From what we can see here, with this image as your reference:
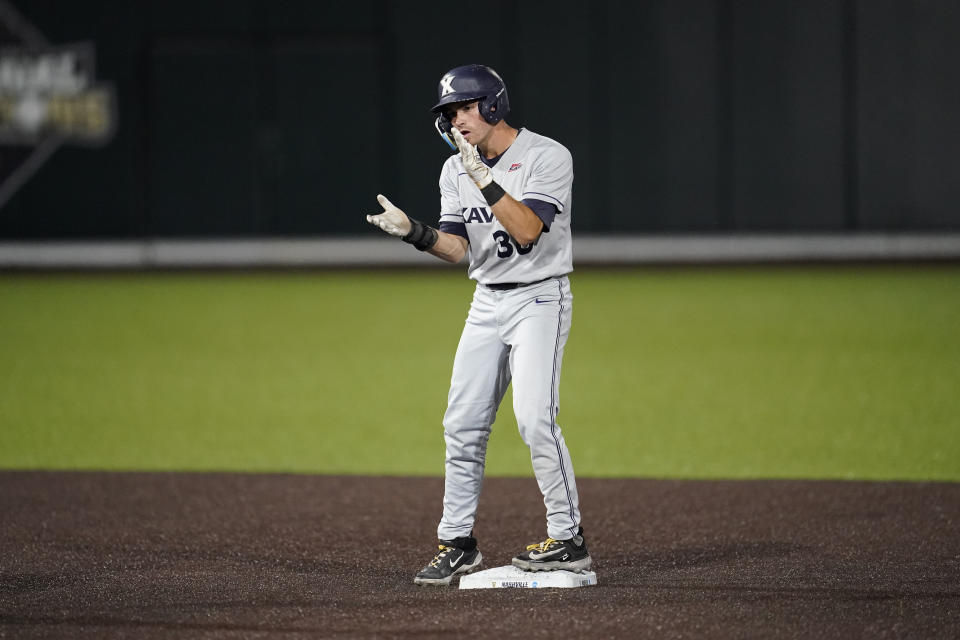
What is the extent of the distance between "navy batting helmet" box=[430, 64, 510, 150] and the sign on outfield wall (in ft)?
84.7

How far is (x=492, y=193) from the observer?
18.5 ft

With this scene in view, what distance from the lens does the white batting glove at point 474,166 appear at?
221 inches

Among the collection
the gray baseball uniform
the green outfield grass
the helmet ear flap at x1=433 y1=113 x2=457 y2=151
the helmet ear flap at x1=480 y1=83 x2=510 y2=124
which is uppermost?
the helmet ear flap at x1=480 y1=83 x2=510 y2=124

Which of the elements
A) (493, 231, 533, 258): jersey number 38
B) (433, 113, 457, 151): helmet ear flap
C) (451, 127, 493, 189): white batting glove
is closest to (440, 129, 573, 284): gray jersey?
(493, 231, 533, 258): jersey number 38

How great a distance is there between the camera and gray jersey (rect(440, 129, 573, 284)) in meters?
6.00

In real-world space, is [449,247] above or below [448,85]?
below

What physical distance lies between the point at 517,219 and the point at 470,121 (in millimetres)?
637

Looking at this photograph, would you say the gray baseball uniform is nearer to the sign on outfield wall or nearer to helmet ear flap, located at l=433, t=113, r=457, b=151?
helmet ear flap, located at l=433, t=113, r=457, b=151

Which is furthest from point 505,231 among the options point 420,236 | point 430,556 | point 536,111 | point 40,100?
point 40,100

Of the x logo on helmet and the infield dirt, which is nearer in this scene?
the infield dirt

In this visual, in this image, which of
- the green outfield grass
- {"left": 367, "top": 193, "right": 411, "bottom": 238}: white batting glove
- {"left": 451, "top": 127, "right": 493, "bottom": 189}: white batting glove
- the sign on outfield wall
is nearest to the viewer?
{"left": 451, "top": 127, "right": 493, "bottom": 189}: white batting glove

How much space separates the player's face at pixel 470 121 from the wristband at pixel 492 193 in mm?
474

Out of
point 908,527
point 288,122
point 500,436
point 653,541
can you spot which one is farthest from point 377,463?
point 288,122

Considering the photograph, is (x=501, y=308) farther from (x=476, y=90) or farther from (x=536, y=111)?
(x=536, y=111)
